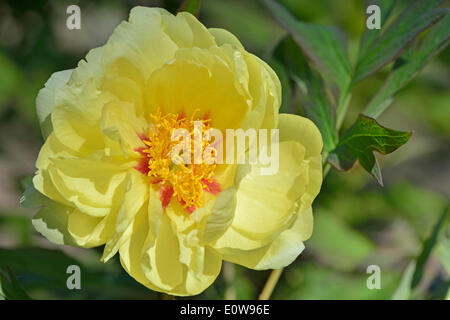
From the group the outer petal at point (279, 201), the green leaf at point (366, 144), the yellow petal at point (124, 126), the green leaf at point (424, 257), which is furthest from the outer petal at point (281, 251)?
the green leaf at point (424, 257)

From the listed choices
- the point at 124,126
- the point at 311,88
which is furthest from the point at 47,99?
the point at 311,88

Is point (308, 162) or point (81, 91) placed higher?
point (81, 91)

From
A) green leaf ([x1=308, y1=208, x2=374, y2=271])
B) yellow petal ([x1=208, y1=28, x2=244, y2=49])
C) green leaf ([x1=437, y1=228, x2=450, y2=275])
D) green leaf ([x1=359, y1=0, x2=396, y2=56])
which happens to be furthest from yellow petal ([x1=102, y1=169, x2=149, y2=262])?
green leaf ([x1=308, y1=208, x2=374, y2=271])

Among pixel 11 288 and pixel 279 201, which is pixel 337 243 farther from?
pixel 11 288

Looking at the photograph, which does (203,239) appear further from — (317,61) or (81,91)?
(317,61)

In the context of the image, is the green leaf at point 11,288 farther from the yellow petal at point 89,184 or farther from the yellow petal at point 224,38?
the yellow petal at point 224,38

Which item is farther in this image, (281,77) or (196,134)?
(281,77)
